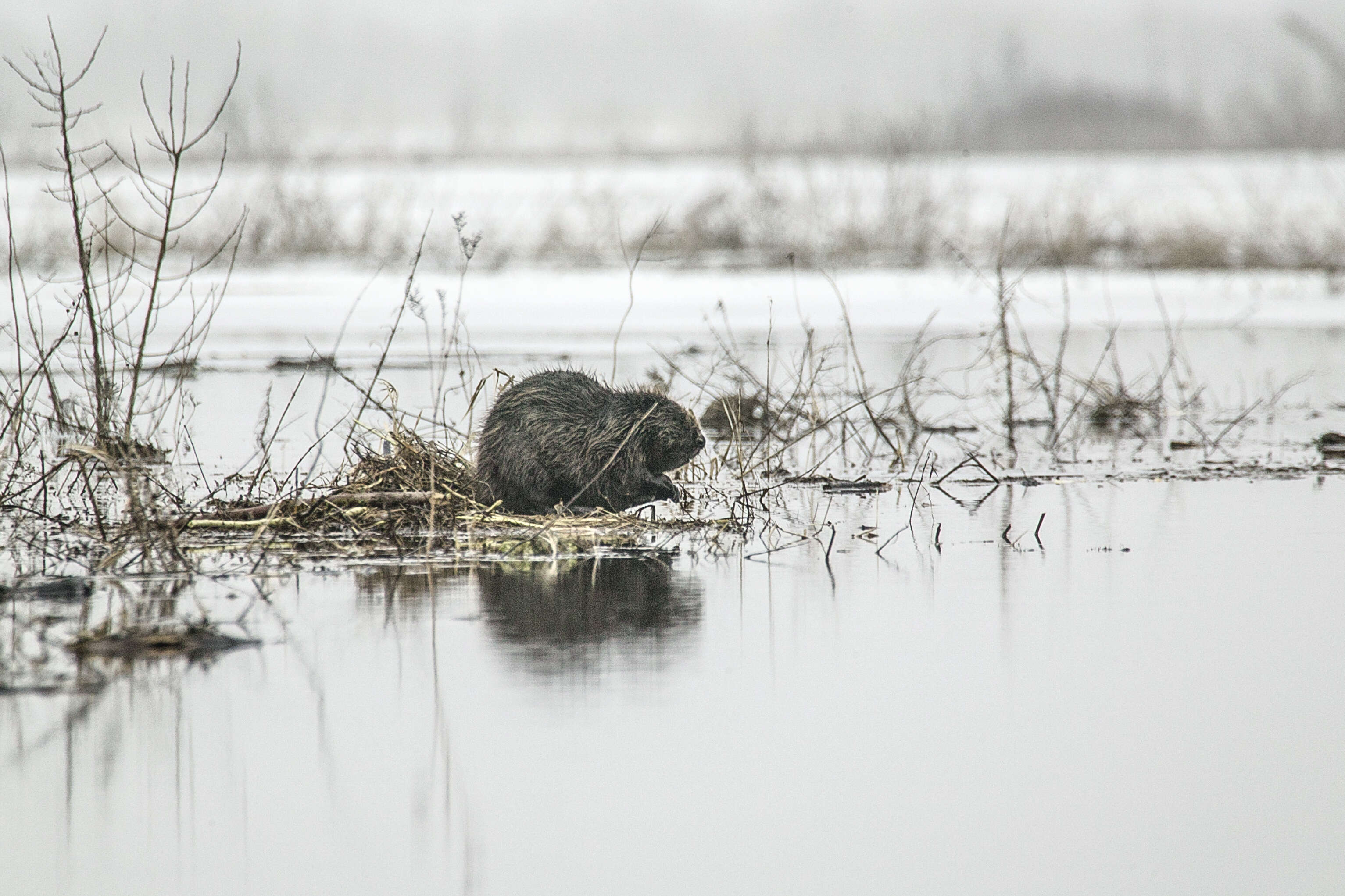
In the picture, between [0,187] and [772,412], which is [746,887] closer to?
[772,412]

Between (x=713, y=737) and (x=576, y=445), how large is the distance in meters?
3.00

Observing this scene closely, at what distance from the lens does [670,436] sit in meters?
6.68

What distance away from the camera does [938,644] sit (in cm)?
449

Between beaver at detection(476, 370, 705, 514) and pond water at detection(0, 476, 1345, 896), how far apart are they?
0.94 meters

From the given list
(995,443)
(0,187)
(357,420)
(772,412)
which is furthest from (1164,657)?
(0,187)

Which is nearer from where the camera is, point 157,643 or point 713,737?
point 713,737

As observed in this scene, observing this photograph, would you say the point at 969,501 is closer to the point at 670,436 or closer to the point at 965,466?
the point at 965,466

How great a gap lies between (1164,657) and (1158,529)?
2041 mm

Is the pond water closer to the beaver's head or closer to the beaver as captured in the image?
the beaver

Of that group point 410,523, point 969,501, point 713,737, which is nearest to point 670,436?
point 410,523

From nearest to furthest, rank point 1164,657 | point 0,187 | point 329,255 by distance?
point 1164,657
point 329,255
point 0,187

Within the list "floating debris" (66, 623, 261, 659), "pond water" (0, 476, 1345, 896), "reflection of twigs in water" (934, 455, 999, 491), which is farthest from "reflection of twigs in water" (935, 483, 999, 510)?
"floating debris" (66, 623, 261, 659)

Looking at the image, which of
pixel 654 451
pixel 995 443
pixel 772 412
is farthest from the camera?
pixel 772 412

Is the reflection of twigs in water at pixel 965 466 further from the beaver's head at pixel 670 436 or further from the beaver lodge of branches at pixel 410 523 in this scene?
the beaver lodge of branches at pixel 410 523
